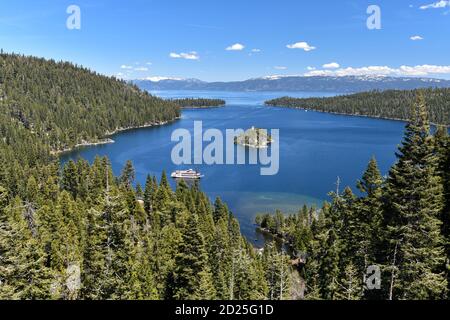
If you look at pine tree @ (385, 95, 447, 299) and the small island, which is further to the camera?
the small island

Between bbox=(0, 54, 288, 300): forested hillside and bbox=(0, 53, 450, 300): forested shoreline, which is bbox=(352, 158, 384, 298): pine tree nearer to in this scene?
bbox=(0, 53, 450, 300): forested shoreline

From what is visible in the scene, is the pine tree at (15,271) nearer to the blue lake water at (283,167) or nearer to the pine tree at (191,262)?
the pine tree at (191,262)

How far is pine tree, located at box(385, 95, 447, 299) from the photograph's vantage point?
19156 millimetres

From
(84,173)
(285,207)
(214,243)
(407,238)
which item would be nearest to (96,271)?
(407,238)

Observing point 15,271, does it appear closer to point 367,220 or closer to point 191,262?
point 191,262

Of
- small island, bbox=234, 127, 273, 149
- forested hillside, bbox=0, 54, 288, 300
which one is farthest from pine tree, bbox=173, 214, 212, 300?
small island, bbox=234, 127, 273, 149

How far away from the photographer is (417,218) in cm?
1950

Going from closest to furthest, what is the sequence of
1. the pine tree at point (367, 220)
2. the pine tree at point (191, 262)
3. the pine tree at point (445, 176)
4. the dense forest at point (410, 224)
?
1. the dense forest at point (410, 224)
2. the pine tree at point (445, 176)
3. the pine tree at point (191, 262)
4. the pine tree at point (367, 220)

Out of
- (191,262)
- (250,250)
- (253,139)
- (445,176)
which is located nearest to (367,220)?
(445,176)

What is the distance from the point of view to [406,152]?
2033 cm

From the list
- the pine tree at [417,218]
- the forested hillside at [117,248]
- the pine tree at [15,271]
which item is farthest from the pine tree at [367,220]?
the pine tree at [15,271]

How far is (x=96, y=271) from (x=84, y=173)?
61.0 m

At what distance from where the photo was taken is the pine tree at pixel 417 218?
19156mm
